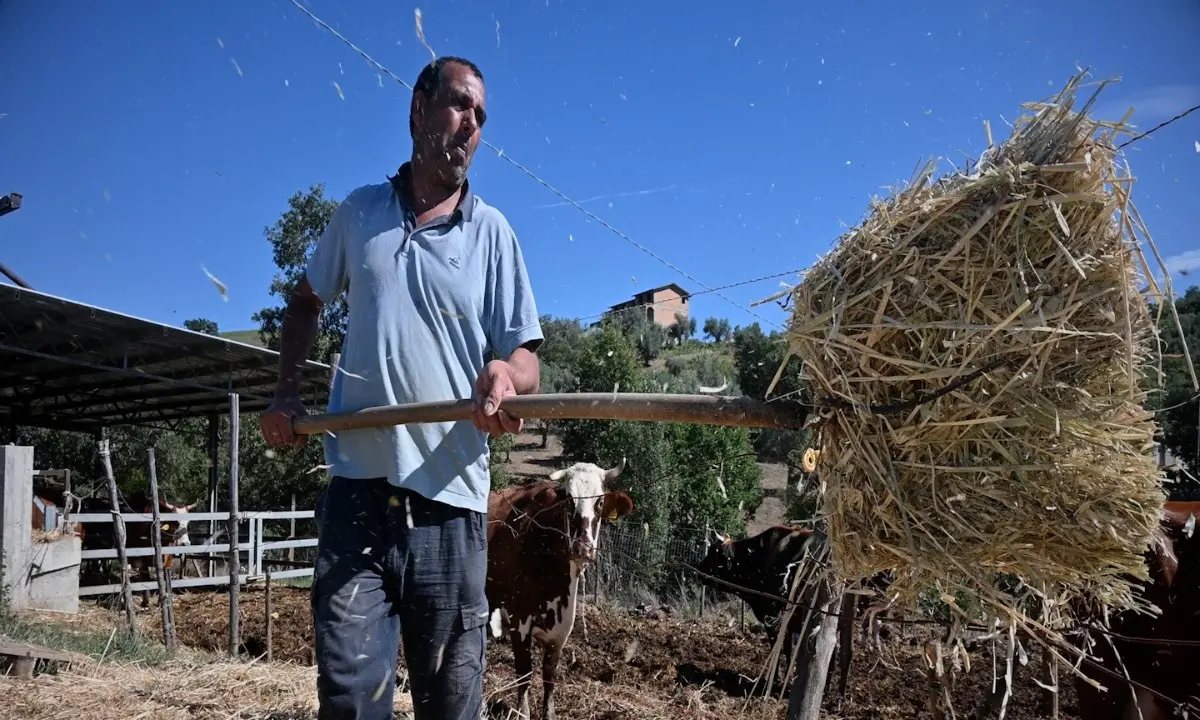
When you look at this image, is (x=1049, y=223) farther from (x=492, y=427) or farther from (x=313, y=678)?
(x=313, y=678)

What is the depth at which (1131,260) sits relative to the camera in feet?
6.17

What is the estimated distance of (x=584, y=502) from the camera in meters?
5.81

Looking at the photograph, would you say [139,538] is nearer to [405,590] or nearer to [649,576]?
[649,576]

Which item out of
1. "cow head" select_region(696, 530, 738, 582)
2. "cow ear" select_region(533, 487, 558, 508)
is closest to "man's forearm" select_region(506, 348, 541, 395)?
"cow ear" select_region(533, 487, 558, 508)

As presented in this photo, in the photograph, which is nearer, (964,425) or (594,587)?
(964,425)

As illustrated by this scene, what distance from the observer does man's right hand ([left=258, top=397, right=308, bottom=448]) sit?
2641mm

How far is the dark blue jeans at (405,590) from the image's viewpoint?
219 cm

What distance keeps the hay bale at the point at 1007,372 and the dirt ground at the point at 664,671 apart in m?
3.58

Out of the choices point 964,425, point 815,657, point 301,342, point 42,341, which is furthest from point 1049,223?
point 42,341

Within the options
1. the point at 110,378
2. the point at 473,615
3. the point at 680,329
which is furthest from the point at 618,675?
the point at 680,329

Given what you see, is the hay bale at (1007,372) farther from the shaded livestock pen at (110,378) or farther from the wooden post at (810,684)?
the shaded livestock pen at (110,378)

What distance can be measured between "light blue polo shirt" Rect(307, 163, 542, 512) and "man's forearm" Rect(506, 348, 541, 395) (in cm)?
6

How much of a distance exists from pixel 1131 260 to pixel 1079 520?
0.63 meters

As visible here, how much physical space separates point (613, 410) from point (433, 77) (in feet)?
4.13
